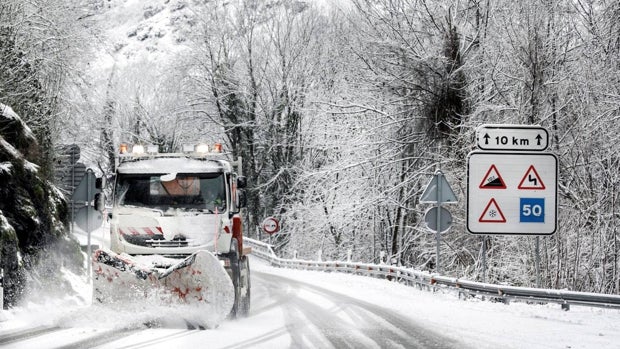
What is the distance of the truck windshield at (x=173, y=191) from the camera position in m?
12.5

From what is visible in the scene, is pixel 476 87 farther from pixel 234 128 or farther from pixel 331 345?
pixel 234 128

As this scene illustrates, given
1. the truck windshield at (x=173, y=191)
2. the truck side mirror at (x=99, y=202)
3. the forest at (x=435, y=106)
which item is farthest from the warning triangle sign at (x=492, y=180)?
the truck side mirror at (x=99, y=202)

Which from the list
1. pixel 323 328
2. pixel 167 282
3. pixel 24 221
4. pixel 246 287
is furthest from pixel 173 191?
pixel 24 221

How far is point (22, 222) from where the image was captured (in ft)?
48.7

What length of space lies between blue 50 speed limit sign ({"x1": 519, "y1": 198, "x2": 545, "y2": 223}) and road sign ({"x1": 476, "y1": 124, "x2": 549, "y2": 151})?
94 cm

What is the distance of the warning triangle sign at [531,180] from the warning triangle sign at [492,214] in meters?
0.58

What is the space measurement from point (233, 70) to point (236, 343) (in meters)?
36.0

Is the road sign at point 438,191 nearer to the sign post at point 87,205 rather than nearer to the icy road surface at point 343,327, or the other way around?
the icy road surface at point 343,327

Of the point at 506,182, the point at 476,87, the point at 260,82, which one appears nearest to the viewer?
the point at 506,182

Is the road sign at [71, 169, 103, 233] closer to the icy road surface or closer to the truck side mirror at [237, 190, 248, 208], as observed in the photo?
the icy road surface

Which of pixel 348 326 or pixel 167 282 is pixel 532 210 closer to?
pixel 348 326

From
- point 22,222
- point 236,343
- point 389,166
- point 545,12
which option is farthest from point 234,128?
point 236,343

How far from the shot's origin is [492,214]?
13391 mm

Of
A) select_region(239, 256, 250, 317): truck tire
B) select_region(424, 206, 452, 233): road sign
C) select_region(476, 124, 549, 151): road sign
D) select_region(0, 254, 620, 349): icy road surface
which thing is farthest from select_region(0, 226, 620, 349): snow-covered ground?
select_region(476, 124, 549, 151): road sign
